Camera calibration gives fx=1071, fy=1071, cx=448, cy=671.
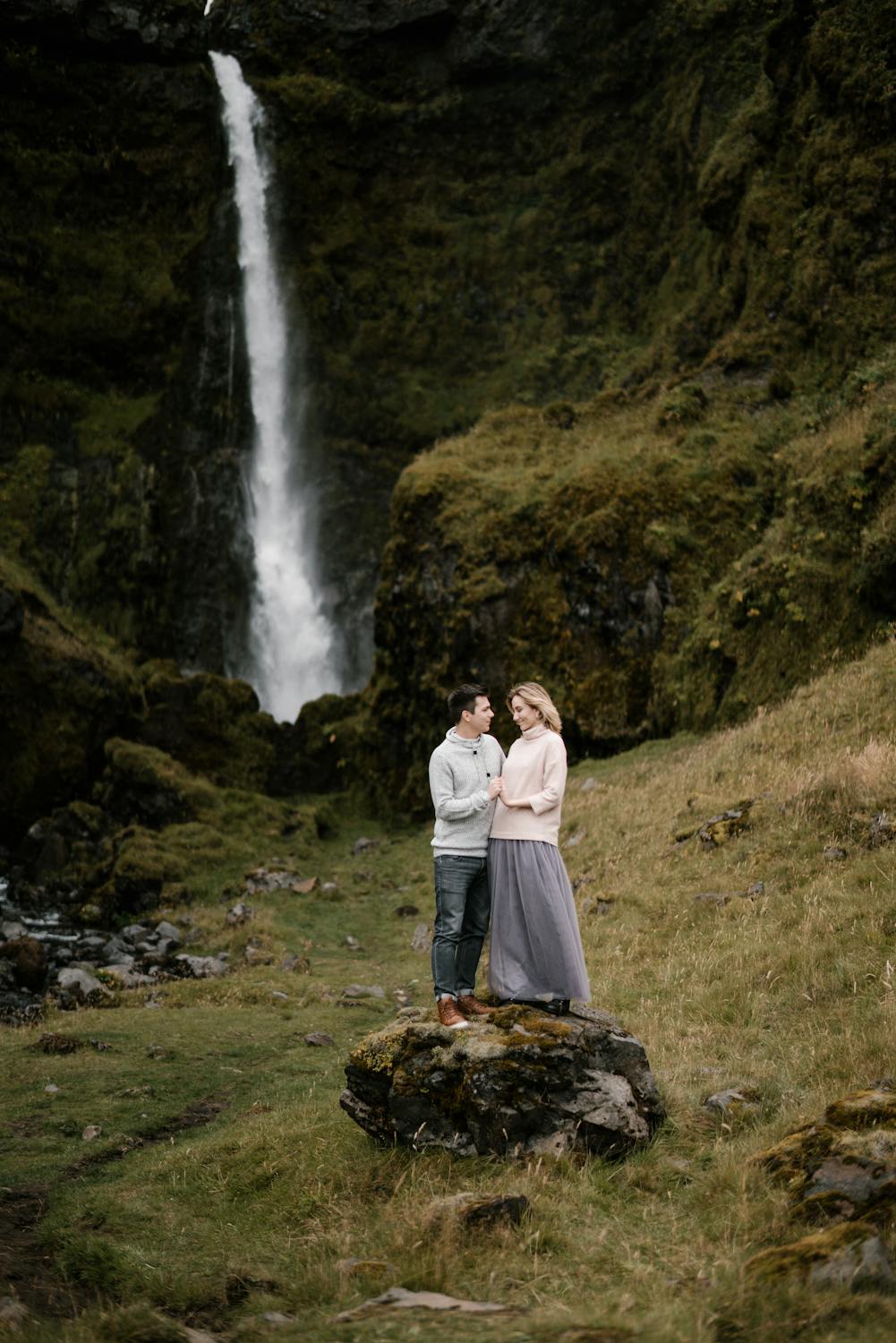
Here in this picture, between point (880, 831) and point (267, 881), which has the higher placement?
point (267, 881)

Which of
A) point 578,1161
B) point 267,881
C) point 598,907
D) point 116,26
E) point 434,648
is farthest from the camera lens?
point 116,26

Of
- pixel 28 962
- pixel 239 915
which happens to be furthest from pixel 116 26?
pixel 28 962

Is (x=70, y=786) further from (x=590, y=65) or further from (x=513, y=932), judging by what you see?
(x=590, y=65)

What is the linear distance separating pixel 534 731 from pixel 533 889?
110 cm

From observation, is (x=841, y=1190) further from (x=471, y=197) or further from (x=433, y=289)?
(x=471, y=197)

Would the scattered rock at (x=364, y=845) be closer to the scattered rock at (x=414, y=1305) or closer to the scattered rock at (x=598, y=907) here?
the scattered rock at (x=598, y=907)

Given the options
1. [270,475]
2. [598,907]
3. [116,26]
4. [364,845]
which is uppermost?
[116,26]

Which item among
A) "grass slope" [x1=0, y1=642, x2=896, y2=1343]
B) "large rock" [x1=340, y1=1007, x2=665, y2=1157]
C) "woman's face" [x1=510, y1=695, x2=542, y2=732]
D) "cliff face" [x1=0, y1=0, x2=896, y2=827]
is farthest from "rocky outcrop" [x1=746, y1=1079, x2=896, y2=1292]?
"cliff face" [x1=0, y1=0, x2=896, y2=827]

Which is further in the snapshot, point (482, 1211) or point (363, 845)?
point (363, 845)

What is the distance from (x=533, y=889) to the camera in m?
7.24

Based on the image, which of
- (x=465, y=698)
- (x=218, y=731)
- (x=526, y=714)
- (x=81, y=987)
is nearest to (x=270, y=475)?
(x=218, y=731)

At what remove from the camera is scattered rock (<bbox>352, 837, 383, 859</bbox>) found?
81.4ft

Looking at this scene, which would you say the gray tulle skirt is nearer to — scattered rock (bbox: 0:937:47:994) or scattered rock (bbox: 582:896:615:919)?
scattered rock (bbox: 582:896:615:919)

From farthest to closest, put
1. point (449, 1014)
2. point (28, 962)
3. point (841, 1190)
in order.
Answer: point (28, 962) < point (449, 1014) < point (841, 1190)
